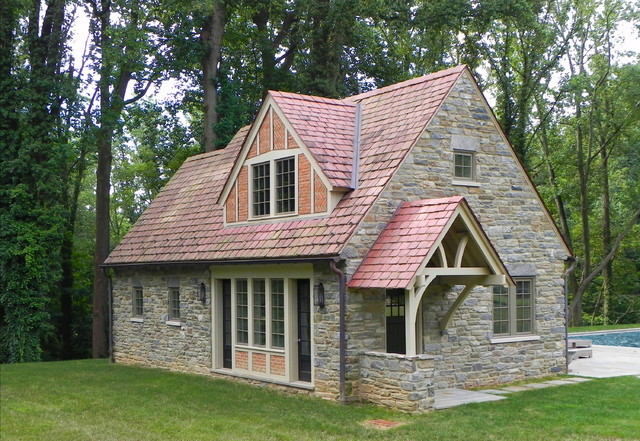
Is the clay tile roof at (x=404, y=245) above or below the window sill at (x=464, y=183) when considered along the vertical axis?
below

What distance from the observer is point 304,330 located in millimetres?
14797

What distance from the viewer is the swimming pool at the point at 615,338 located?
25844 millimetres

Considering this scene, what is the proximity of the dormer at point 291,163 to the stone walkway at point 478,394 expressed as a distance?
3.90m

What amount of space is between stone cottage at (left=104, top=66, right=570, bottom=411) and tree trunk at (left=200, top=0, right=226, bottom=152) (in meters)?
11.2

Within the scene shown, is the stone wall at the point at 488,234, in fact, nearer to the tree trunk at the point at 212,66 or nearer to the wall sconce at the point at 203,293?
the wall sconce at the point at 203,293

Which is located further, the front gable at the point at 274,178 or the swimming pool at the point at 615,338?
the swimming pool at the point at 615,338

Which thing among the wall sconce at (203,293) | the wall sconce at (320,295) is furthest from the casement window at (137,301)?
the wall sconce at (320,295)

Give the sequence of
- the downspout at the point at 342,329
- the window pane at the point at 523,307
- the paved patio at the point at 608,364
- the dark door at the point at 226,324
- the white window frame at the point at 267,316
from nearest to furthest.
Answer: the downspout at the point at 342,329 < the white window frame at the point at 267,316 < the window pane at the point at 523,307 < the paved patio at the point at 608,364 < the dark door at the point at 226,324

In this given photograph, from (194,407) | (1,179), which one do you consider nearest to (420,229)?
(194,407)

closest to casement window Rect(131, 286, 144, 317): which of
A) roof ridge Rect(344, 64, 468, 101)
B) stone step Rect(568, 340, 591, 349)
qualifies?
roof ridge Rect(344, 64, 468, 101)

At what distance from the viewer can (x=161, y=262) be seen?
61.8 feet

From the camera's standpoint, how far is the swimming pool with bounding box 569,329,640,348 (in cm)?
2584

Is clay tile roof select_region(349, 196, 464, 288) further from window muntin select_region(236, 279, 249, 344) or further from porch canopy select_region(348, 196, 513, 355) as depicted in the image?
window muntin select_region(236, 279, 249, 344)

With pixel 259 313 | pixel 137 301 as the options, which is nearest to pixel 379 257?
pixel 259 313
